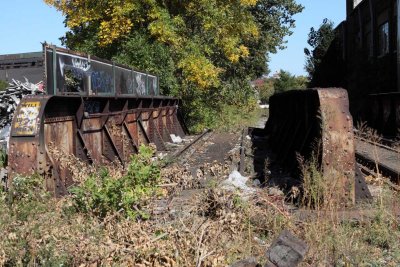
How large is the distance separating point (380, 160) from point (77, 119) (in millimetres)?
5516

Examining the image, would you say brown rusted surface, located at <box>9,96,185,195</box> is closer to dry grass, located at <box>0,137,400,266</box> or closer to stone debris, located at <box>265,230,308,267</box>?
dry grass, located at <box>0,137,400,266</box>

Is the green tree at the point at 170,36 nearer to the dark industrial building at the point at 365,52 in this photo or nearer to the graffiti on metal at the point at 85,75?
the graffiti on metal at the point at 85,75

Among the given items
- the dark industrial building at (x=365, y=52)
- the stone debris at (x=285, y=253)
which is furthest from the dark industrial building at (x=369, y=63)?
the stone debris at (x=285, y=253)

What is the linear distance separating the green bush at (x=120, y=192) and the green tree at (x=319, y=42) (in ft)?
124

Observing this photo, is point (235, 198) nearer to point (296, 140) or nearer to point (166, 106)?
point (296, 140)

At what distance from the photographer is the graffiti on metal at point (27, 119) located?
243 inches

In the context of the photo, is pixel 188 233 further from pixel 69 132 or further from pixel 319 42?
pixel 319 42

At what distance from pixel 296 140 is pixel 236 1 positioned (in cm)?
1321

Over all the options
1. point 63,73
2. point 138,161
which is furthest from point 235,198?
point 63,73

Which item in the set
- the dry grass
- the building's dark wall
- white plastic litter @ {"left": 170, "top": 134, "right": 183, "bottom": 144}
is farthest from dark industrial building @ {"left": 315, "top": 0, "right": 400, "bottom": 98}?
the dry grass

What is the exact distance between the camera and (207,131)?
21453mm

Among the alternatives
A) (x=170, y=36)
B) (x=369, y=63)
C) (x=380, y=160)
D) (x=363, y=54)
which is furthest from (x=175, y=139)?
(x=363, y=54)

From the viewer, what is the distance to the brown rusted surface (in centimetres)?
614

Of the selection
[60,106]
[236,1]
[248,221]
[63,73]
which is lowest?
[248,221]
